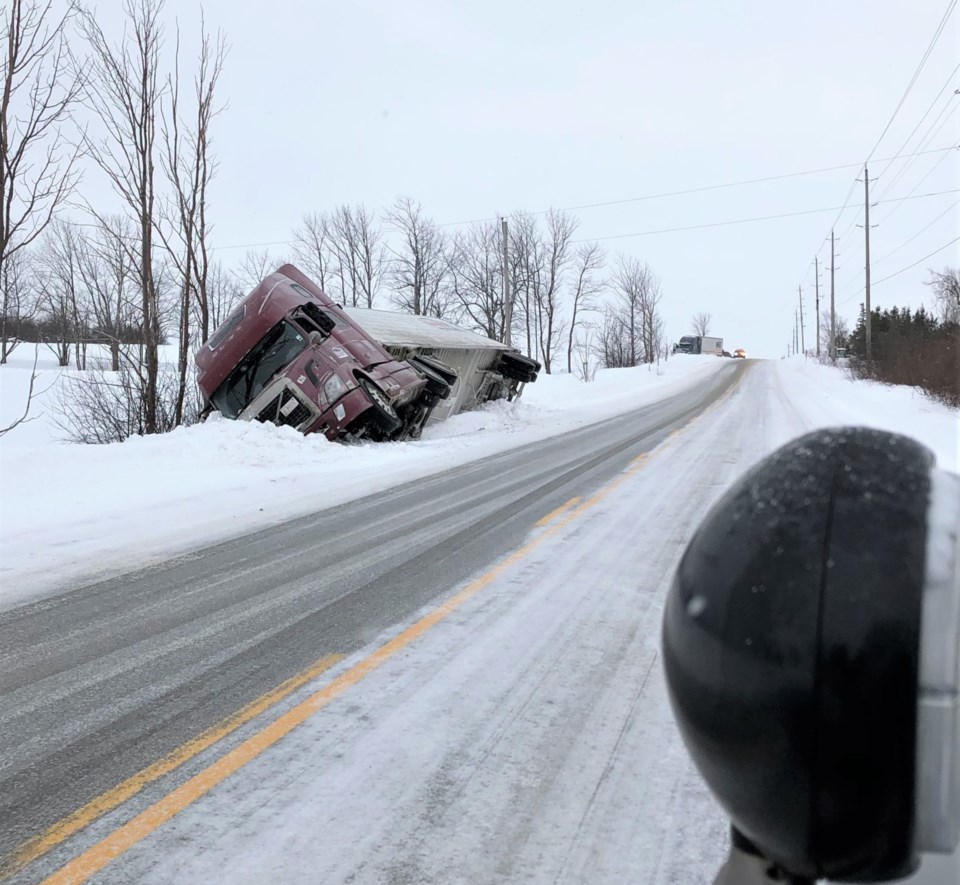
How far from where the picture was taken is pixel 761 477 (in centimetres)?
118

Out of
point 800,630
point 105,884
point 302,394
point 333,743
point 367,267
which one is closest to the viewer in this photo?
point 800,630

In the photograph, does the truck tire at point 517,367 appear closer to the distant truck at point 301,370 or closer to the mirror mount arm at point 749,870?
the distant truck at point 301,370

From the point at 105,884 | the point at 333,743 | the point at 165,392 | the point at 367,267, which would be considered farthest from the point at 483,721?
the point at 367,267

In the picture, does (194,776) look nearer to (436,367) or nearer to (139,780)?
(139,780)

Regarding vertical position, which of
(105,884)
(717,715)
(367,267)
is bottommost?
(105,884)

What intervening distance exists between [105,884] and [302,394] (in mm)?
12698

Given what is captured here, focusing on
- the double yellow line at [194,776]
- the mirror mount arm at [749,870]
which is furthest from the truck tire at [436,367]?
the mirror mount arm at [749,870]

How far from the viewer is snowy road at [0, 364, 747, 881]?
11.2 feet

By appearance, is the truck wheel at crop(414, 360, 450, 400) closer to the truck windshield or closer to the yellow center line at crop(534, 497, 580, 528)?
the truck windshield

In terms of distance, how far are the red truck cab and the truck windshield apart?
2 centimetres

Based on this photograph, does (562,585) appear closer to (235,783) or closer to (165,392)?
(235,783)

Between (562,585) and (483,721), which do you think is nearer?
(483,721)

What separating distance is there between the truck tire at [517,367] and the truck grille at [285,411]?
368 inches

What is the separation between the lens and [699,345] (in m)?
85.9
